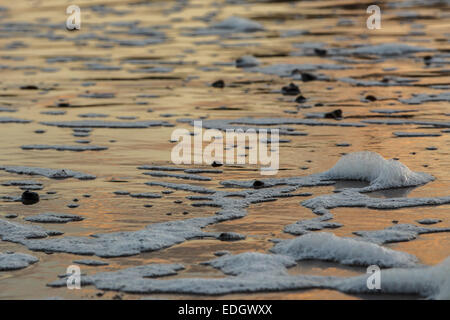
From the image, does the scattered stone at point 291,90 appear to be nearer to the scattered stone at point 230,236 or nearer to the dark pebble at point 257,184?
the dark pebble at point 257,184

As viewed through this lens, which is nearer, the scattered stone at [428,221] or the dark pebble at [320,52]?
the scattered stone at [428,221]

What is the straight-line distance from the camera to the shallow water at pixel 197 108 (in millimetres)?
6070

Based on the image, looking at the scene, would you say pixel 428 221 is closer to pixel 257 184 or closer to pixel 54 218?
pixel 257 184

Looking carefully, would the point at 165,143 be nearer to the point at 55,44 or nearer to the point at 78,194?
the point at 78,194

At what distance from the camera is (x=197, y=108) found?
1141 cm

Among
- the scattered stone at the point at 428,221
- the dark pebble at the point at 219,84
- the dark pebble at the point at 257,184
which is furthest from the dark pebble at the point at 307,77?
the scattered stone at the point at 428,221

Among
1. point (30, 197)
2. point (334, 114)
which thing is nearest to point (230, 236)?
point (30, 197)

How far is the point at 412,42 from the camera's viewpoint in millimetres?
17156

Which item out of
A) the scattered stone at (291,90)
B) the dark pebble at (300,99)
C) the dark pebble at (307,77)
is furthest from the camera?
the dark pebble at (307,77)

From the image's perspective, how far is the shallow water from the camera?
239 inches

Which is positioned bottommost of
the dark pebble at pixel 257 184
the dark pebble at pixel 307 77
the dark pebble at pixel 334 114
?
the dark pebble at pixel 257 184

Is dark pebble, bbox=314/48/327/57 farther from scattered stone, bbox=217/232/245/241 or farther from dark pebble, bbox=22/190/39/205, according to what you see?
scattered stone, bbox=217/232/245/241

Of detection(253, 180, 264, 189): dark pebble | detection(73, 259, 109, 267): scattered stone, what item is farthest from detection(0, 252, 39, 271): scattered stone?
detection(253, 180, 264, 189): dark pebble
